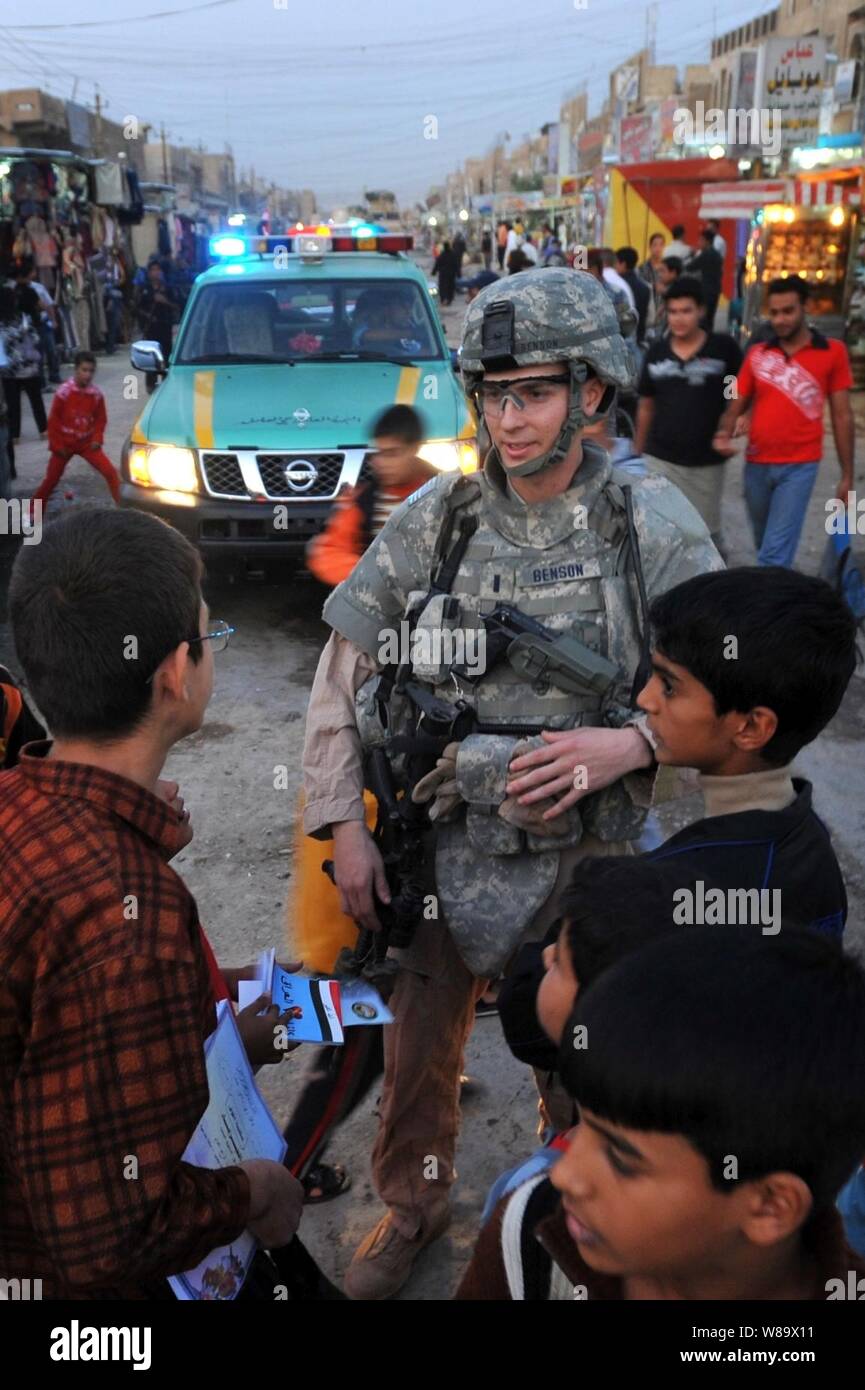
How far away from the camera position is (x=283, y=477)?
6160 mm

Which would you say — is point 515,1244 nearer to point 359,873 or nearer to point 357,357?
point 359,873

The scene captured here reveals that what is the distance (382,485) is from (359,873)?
8.16 ft

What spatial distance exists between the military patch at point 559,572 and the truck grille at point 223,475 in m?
4.31

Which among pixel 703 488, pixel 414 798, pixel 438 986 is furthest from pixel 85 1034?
pixel 703 488

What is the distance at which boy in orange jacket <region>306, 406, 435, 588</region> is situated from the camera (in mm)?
4363

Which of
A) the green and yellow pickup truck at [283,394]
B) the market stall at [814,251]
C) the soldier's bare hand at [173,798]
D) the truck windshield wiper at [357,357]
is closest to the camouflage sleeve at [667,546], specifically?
the soldier's bare hand at [173,798]

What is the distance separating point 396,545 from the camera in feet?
7.36

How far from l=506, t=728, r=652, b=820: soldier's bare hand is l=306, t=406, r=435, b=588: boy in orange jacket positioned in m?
2.42

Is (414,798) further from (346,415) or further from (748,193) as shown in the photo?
(748,193)

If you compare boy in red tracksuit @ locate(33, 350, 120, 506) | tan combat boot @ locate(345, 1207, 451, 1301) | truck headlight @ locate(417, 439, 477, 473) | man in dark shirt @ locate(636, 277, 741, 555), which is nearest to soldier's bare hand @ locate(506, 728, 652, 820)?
A: tan combat boot @ locate(345, 1207, 451, 1301)

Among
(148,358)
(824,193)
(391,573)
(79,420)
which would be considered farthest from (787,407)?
(824,193)

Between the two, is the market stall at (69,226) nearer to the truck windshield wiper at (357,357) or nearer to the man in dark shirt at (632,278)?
the man in dark shirt at (632,278)

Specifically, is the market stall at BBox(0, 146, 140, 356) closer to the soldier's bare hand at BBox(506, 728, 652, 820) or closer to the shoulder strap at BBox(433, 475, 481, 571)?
the shoulder strap at BBox(433, 475, 481, 571)

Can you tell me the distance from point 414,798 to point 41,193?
18557mm
